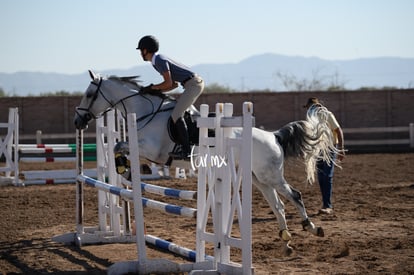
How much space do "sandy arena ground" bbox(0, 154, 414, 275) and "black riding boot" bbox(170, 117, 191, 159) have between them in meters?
1.12

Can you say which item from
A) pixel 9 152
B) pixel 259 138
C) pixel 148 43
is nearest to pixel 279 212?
pixel 259 138

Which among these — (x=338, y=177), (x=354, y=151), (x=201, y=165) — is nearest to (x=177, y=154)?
(x=201, y=165)

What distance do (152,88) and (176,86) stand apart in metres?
0.38

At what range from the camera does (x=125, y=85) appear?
32.7 feet

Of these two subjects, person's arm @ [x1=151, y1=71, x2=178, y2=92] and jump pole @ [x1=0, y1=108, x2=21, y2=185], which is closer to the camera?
person's arm @ [x1=151, y1=71, x2=178, y2=92]

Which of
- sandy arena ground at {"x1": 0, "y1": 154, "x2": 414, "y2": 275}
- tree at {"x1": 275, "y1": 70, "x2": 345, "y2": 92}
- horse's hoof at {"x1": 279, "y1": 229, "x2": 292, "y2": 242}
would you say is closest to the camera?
sandy arena ground at {"x1": 0, "y1": 154, "x2": 414, "y2": 275}

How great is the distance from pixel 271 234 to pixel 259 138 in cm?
162

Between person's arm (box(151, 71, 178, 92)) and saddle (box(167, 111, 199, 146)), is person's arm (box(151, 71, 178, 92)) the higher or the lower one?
the higher one

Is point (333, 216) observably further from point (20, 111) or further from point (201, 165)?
point (20, 111)

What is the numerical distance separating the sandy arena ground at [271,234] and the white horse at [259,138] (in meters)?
0.36

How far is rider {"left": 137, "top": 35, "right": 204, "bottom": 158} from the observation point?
9.08 m

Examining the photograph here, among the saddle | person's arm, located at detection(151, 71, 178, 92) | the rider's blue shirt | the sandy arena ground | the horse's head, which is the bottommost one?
the sandy arena ground

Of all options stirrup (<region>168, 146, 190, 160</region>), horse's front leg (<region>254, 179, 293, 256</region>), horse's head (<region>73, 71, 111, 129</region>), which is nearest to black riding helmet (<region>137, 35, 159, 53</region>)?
horse's head (<region>73, 71, 111, 129</region>)

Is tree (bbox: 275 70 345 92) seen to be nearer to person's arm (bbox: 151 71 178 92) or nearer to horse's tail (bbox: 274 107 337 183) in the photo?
horse's tail (bbox: 274 107 337 183)
